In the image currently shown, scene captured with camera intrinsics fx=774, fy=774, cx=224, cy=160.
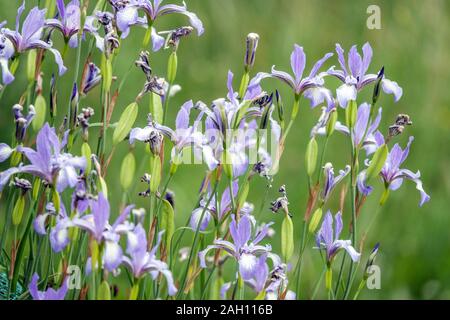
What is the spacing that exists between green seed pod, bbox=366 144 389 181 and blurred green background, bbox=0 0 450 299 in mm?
752

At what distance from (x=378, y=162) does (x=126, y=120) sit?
25cm

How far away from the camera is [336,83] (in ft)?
6.66

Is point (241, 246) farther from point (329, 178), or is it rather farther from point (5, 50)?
point (5, 50)

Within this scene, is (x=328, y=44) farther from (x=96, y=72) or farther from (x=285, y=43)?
(x=96, y=72)

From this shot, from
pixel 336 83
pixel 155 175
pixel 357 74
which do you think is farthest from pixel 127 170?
pixel 336 83

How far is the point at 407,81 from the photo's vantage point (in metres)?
2.03

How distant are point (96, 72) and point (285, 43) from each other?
4.28 ft

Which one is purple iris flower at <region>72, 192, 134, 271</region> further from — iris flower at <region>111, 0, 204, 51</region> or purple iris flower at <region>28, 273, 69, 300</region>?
iris flower at <region>111, 0, 204, 51</region>

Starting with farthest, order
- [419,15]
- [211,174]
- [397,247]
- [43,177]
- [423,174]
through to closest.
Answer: [419,15]
[423,174]
[397,247]
[211,174]
[43,177]

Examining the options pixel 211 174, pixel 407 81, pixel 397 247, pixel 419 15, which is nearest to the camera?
pixel 211 174

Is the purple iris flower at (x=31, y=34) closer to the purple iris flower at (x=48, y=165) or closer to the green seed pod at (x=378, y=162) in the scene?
the purple iris flower at (x=48, y=165)

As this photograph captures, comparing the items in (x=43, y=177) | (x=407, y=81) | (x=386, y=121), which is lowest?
(x=43, y=177)

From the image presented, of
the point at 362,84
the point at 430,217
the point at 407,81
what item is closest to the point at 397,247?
the point at 430,217

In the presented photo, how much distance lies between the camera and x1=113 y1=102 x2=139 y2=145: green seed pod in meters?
0.76
